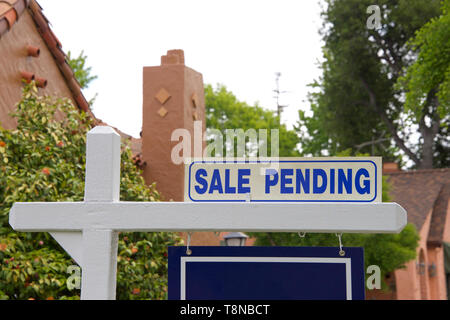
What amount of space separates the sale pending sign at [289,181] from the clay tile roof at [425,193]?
2054cm

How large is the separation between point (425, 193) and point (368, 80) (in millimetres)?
7667

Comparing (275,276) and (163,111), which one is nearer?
(275,276)

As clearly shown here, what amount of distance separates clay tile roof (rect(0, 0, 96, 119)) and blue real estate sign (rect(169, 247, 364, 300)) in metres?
7.45

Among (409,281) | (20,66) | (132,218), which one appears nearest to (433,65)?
(20,66)

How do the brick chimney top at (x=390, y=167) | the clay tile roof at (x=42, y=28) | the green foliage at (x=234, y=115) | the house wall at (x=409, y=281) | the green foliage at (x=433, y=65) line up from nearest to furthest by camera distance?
1. the clay tile roof at (x=42, y=28)
2. the green foliage at (x=433, y=65)
3. the house wall at (x=409, y=281)
4. the brick chimney top at (x=390, y=167)
5. the green foliage at (x=234, y=115)

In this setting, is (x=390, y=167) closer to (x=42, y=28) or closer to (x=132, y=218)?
(x=42, y=28)

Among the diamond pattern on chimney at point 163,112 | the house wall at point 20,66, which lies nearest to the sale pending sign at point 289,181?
the house wall at point 20,66

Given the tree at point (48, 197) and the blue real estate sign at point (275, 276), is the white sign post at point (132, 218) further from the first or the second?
the tree at point (48, 197)

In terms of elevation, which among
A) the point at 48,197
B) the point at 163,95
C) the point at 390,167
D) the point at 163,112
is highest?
the point at 390,167

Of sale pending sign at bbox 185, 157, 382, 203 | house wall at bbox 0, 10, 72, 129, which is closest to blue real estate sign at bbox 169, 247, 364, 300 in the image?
sale pending sign at bbox 185, 157, 382, 203

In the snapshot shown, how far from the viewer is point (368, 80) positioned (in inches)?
1180

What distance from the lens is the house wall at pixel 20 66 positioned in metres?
9.39

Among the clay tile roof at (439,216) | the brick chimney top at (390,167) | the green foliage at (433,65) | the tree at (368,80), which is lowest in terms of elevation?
the clay tile roof at (439,216)

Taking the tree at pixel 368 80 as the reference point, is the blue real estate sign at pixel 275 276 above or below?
below
